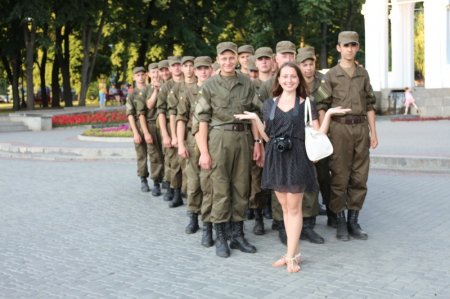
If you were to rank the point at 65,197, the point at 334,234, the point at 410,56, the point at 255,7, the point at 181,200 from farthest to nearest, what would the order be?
the point at 255,7
the point at 410,56
the point at 65,197
the point at 181,200
the point at 334,234

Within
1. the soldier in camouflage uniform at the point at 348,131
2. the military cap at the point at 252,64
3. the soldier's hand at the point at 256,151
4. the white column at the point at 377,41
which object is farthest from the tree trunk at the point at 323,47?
the soldier's hand at the point at 256,151

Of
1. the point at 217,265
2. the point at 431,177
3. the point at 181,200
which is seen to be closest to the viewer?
the point at 217,265

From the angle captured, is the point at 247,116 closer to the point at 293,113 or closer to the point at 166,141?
the point at 293,113

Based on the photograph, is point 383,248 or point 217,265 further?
point 383,248

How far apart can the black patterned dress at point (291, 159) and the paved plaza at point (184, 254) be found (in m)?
0.77

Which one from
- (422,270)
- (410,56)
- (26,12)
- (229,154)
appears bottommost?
(422,270)

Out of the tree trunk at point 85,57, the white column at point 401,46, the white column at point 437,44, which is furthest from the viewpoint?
the tree trunk at point 85,57

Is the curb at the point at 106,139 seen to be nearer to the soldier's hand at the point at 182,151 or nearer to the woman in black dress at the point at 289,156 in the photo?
the soldier's hand at the point at 182,151

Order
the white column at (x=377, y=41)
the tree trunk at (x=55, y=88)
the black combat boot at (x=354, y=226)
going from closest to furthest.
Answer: the black combat boot at (x=354, y=226) → the white column at (x=377, y=41) → the tree trunk at (x=55, y=88)

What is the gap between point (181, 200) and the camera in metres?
10.2

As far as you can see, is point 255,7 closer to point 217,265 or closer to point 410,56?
point 410,56

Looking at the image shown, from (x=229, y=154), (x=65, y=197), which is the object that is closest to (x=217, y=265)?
(x=229, y=154)

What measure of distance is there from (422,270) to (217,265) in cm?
187

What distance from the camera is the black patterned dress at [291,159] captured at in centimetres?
628
